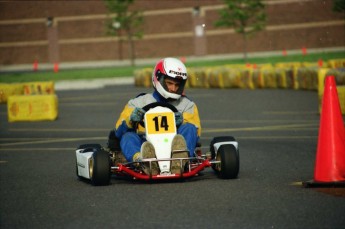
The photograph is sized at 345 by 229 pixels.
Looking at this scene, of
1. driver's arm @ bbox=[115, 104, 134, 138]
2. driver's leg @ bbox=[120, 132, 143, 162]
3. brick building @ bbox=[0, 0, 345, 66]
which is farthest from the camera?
brick building @ bbox=[0, 0, 345, 66]

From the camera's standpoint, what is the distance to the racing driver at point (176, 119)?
9.44 metres

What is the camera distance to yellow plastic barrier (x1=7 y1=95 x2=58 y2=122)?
21.0m

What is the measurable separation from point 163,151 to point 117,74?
3675 cm

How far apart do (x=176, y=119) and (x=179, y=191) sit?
4.11 feet

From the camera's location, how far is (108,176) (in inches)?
372

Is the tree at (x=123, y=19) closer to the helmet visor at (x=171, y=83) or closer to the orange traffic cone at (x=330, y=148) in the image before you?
the helmet visor at (x=171, y=83)

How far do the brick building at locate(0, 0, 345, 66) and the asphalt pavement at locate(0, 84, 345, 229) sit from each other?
1880 inches

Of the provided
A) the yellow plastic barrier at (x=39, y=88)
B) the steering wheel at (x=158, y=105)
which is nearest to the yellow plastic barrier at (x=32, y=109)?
the yellow plastic barrier at (x=39, y=88)

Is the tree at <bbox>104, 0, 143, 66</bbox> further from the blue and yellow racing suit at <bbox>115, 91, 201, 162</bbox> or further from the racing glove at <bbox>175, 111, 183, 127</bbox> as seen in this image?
the racing glove at <bbox>175, 111, 183, 127</bbox>

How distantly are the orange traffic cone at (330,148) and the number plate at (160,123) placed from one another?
1571 millimetres

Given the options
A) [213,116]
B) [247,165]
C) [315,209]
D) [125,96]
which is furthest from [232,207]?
[125,96]

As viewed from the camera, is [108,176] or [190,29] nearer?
[108,176]

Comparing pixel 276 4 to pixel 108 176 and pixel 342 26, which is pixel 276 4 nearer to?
pixel 342 26

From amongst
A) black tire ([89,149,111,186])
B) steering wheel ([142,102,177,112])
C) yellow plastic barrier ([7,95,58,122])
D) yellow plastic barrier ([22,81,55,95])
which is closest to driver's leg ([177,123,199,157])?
steering wheel ([142,102,177,112])
